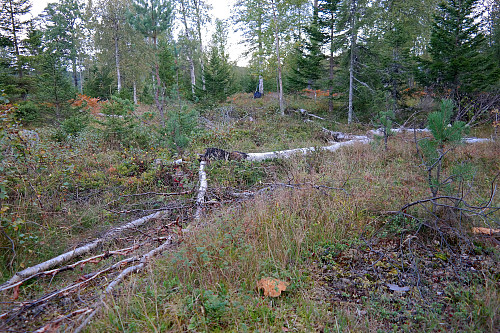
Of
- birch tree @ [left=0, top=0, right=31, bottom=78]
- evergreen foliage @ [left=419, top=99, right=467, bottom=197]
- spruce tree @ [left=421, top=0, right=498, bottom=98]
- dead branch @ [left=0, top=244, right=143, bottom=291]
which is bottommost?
dead branch @ [left=0, top=244, right=143, bottom=291]

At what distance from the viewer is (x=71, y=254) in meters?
3.39

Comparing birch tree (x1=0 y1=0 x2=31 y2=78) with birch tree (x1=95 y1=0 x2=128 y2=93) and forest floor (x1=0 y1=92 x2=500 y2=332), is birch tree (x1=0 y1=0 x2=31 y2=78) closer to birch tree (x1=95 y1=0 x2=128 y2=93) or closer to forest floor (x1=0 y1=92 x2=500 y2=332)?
birch tree (x1=95 y1=0 x2=128 y2=93)

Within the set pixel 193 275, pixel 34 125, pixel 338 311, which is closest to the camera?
pixel 338 311

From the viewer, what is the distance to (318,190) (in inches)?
163

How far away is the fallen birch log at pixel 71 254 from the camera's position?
282 cm

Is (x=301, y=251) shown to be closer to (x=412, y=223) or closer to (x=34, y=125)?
(x=412, y=223)

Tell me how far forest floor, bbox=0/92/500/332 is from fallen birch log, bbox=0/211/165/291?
0.08 metres

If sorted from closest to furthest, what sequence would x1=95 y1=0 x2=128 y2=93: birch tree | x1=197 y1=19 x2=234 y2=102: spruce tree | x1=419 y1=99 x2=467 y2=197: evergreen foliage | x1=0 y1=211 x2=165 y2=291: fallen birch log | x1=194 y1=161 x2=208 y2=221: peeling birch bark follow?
x1=0 y1=211 x2=165 y2=291: fallen birch log, x1=419 y1=99 x2=467 y2=197: evergreen foliage, x1=194 y1=161 x2=208 y2=221: peeling birch bark, x1=197 y1=19 x2=234 y2=102: spruce tree, x1=95 y1=0 x2=128 y2=93: birch tree

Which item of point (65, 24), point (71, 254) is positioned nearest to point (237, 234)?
point (71, 254)

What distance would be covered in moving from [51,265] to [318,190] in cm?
373

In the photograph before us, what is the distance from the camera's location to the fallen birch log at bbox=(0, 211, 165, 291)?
2.82m

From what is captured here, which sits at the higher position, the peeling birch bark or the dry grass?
the peeling birch bark

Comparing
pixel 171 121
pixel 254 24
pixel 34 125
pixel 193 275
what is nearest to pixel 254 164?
pixel 171 121

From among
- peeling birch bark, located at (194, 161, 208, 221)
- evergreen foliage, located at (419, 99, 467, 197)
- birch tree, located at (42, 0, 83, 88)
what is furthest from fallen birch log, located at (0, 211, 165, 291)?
birch tree, located at (42, 0, 83, 88)
